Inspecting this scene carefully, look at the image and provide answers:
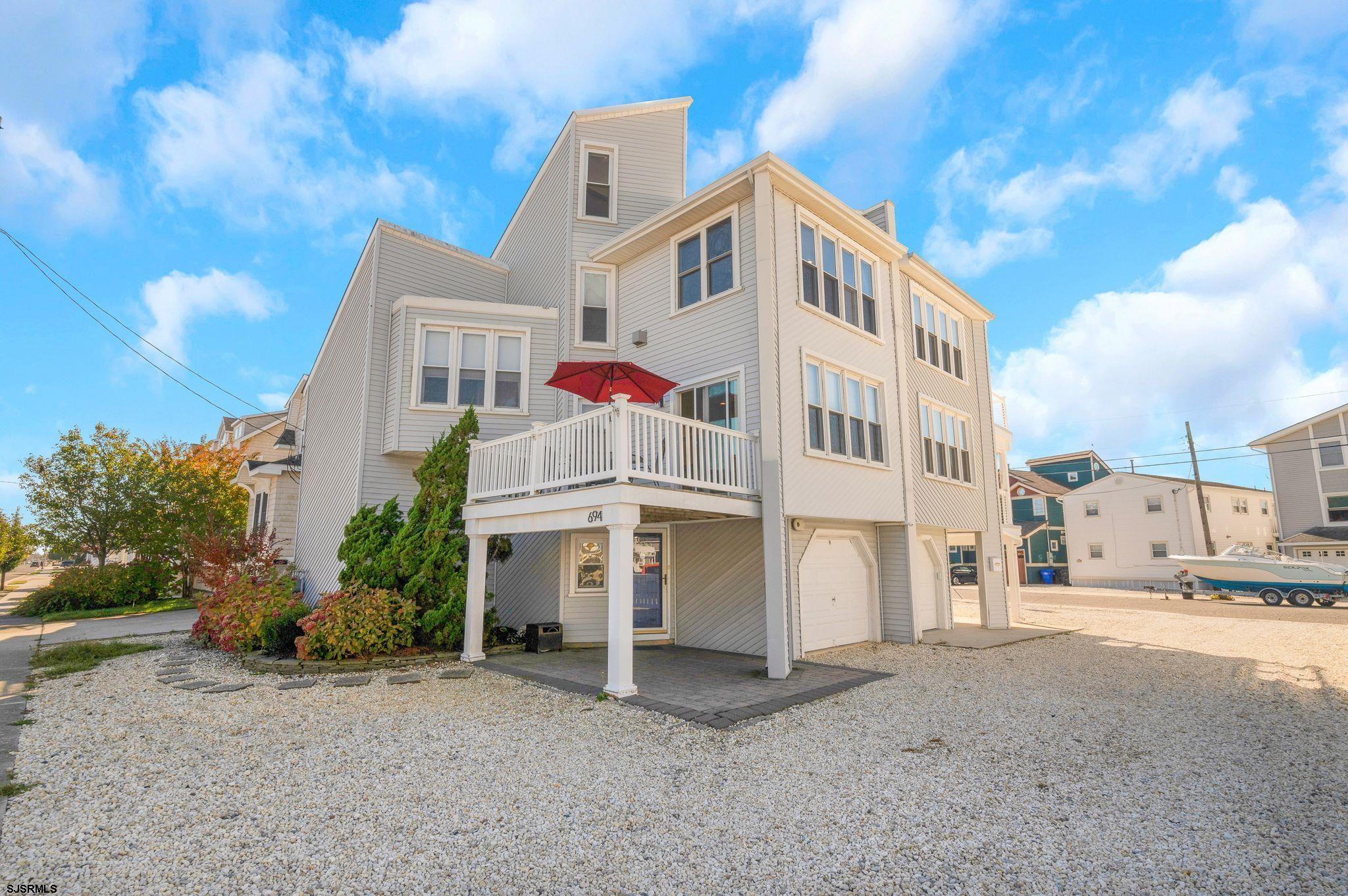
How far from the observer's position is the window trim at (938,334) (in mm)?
13406

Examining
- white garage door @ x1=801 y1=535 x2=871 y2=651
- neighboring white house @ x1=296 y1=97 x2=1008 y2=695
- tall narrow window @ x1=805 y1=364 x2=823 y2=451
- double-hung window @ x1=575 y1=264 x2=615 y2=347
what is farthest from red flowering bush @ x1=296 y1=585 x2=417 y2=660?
tall narrow window @ x1=805 y1=364 x2=823 y2=451

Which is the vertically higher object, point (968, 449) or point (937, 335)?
point (937, 335)

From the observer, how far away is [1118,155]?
13414 mm

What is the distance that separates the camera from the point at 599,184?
13.3 metres

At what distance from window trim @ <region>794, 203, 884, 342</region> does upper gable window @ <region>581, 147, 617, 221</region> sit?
4.49 meters

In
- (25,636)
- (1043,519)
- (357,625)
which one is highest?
(1043,519)

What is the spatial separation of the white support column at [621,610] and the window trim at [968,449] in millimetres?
7630

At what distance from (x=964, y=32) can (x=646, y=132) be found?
21.1ft

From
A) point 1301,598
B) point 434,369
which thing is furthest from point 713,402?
point 1301,598

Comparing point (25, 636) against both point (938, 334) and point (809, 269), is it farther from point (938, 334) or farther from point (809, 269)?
point (938, 334)

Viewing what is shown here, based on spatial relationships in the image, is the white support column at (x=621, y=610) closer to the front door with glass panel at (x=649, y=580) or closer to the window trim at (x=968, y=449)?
the front door with glass panel at (x=649, y=580)

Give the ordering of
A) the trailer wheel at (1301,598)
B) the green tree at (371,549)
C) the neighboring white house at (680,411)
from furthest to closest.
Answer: the trailer wheel at (1301,598)
the green tree at (371,549)
the neighboring white house at (680,411)

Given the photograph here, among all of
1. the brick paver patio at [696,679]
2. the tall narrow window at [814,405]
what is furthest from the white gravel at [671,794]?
the tall narrow window at [814,405]

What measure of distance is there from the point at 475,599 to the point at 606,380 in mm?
4029
